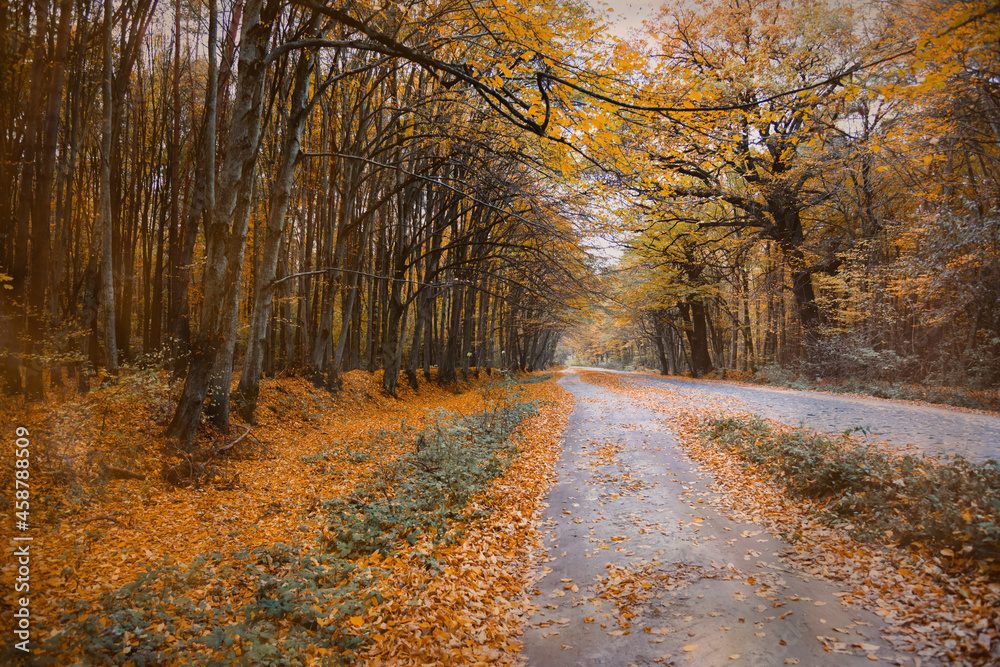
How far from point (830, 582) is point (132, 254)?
20014 millimetres

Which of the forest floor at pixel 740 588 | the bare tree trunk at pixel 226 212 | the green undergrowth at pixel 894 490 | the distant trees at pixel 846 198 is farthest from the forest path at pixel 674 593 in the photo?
the bare tree trunk at pixel 226 212

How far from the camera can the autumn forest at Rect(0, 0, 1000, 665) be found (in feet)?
14.3

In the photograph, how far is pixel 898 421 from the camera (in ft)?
26.4

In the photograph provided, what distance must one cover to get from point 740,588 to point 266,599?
402 centimetres

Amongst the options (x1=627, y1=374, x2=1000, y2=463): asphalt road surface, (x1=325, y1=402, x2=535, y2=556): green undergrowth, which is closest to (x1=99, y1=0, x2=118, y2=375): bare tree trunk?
(x1=325, y1=402, x2=535, y2=556): green undergrowth

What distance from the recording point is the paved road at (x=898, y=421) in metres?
5.96

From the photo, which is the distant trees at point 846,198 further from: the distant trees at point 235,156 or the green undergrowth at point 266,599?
the green undergrowth at point 266,599

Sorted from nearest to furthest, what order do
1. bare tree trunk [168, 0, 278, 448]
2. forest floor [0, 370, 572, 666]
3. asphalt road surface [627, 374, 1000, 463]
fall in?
forest floor [0, 370, 572, 666], asphalt road surface [627, 374, 1000, 463], bare tree trunk [168, 0, 278, 448]

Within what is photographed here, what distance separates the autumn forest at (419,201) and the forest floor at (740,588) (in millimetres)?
865

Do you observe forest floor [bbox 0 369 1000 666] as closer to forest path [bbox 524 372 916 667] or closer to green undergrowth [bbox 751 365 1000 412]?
forest path [bbox 524 372 916 667]

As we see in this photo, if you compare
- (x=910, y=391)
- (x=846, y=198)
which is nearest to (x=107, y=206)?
(x=910, y=391)

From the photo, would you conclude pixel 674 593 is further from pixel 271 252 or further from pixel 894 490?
pixel 271 252

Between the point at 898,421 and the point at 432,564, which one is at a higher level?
the point at 898,421

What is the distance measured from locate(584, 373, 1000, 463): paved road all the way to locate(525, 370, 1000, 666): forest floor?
86.3 inches
